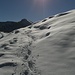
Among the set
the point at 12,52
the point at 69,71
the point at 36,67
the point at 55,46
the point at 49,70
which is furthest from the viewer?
the point at 12,52

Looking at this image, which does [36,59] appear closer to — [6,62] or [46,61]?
[46,61]

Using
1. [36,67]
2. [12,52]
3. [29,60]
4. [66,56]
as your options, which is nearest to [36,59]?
[29,60]

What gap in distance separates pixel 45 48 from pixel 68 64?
2750 millimetres

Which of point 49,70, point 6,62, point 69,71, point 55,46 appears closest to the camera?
point 69,71

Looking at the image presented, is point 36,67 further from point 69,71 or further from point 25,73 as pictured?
point 69,71

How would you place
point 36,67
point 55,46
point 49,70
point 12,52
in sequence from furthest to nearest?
point 12,52
point 55,46
point 36,67
point 49,70

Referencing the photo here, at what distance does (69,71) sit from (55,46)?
292 cm

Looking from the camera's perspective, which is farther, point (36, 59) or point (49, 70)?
point (36, 59)

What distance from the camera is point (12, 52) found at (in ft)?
32.3

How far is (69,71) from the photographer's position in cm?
613

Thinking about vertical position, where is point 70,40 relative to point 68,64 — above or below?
above

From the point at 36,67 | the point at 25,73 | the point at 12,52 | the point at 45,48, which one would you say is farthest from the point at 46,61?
the point at 12,52

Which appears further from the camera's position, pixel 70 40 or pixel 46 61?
pixel 70 40

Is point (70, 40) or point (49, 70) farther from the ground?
point (70, 40)
